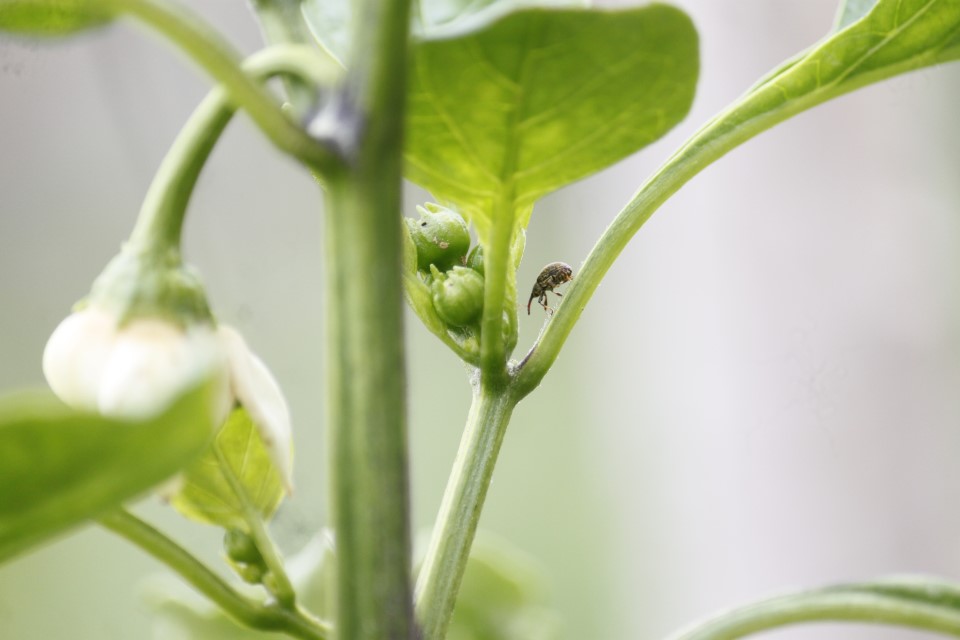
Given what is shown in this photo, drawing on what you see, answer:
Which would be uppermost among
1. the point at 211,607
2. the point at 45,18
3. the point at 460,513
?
the point at 45,18

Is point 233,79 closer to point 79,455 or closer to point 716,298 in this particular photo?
point 79,455

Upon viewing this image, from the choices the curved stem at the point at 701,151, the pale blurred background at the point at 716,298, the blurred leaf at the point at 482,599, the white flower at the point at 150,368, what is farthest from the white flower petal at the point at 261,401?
the pale blurred background at the point at 716,298

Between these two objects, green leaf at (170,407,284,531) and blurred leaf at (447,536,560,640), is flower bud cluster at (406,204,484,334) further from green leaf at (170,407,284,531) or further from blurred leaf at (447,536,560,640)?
blurred leaf at (447,536,560,640)

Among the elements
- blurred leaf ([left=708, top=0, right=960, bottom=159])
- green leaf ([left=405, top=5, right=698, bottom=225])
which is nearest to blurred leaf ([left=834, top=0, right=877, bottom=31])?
blurred leaf ([left=708, top=0, right=960, bottom=159])

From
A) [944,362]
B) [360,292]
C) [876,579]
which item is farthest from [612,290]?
[360,292]

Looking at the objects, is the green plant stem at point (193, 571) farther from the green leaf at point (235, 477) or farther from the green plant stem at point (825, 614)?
the green plant stem at point (825, 614)

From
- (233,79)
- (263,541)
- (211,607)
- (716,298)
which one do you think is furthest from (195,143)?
(716,298)

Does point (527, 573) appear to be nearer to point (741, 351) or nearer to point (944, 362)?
point (944, 362)
